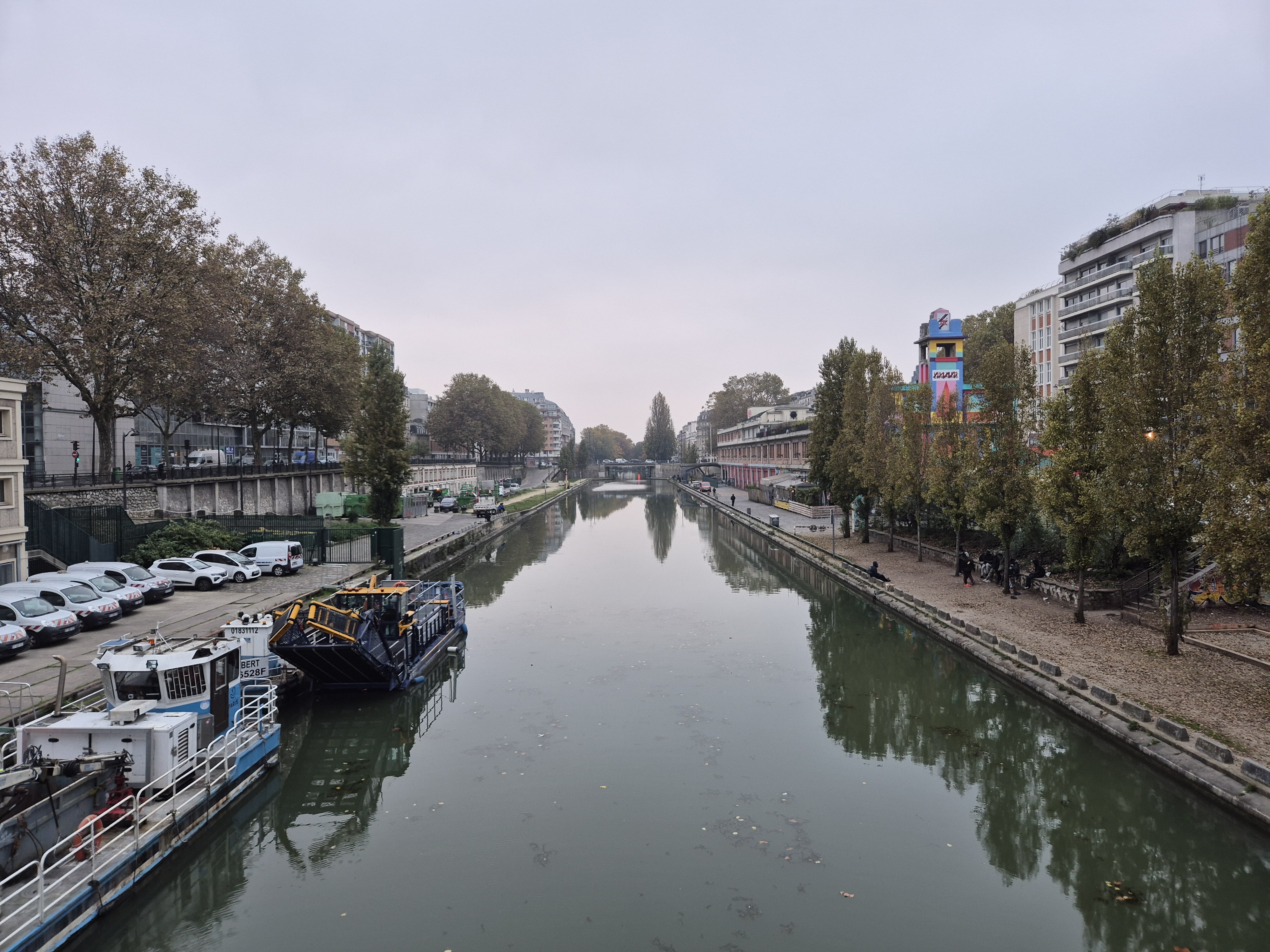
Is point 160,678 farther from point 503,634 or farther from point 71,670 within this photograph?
point 503,634

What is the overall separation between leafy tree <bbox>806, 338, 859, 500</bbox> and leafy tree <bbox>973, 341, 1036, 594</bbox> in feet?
57.3

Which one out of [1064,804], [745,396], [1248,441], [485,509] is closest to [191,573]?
[1064,804]

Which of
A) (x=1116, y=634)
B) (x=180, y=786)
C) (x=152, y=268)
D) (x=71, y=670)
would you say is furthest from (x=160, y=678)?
(x=152, y=268)

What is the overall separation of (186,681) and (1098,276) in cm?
6250

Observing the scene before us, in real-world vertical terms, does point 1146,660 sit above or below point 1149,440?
below

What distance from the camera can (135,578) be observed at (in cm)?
2444

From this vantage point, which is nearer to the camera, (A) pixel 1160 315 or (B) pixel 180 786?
(B) pixel 180 786

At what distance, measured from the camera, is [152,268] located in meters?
31.3

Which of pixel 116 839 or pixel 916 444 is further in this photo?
pixel 916 444

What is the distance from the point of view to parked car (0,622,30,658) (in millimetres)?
16984

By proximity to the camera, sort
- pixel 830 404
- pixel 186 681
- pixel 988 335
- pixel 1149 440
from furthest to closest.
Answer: pixel 988 335 < pixel 830 404 < pixel 1149 440 < pixel 186 681

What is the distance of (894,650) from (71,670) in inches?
868

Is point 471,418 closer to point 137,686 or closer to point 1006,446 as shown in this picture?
point 1006,446

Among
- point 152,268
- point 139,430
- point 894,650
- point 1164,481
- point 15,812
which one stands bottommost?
point 894,650
